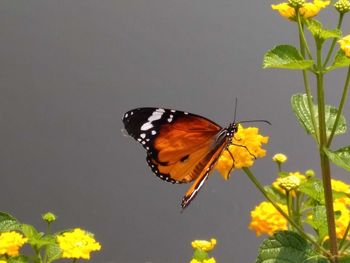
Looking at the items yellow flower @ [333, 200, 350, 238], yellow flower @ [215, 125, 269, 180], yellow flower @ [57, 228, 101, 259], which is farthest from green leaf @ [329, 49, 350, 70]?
yellow flower @ [57, 228, 101, 259]

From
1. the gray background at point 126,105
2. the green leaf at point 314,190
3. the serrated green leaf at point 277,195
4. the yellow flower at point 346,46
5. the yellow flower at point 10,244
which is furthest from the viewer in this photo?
the gray background at point 126,105

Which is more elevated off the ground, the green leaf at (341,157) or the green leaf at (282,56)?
the green leaf at (282,56)

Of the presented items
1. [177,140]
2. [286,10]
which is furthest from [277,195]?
[286,10]

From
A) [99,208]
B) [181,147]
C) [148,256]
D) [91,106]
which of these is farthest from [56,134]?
[181,147]

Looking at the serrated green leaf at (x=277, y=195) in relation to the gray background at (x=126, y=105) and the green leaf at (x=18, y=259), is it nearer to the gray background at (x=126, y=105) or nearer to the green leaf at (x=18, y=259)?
the green leaf at (x=18, y=259)

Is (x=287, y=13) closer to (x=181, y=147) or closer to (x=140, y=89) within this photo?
(x=181, y=147)

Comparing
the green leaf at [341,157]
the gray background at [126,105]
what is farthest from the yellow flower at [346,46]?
the gray background at [126,105]

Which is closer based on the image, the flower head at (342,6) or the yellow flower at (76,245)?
the flower head at (342,6)
